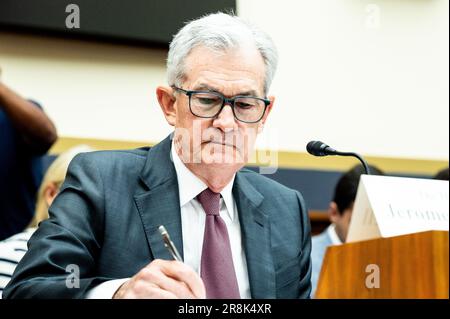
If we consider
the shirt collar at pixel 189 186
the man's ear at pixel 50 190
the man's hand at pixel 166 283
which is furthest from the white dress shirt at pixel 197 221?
the man's ear at pixel 50 190

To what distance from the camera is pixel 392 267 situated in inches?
63.1

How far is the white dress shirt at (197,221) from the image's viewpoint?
58.6 inches

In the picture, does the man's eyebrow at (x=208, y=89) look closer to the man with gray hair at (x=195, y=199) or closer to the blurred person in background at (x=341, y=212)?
the man with gray hair at (x=195, y=199)

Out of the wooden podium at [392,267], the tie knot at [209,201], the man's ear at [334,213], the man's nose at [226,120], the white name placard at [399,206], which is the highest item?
the man's nose at [226,120]

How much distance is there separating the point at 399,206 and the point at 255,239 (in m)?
0.36

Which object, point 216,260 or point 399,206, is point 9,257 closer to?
point 216,260

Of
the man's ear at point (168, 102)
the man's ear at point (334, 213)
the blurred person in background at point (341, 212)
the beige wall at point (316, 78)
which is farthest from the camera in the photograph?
the man's ear at point (334, 213)

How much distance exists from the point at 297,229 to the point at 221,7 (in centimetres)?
130

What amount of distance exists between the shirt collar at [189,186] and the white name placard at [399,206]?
0.33 m

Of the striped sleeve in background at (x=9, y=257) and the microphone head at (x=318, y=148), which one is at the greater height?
the microphone head at (x=318, y=148)

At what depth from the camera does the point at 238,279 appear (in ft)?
4.92

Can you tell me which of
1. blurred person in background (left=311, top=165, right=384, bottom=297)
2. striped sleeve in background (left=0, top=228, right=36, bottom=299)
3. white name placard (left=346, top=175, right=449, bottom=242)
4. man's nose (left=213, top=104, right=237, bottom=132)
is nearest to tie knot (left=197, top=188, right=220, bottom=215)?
man's nose (left=213, top=104, right=237, bottom=132)
